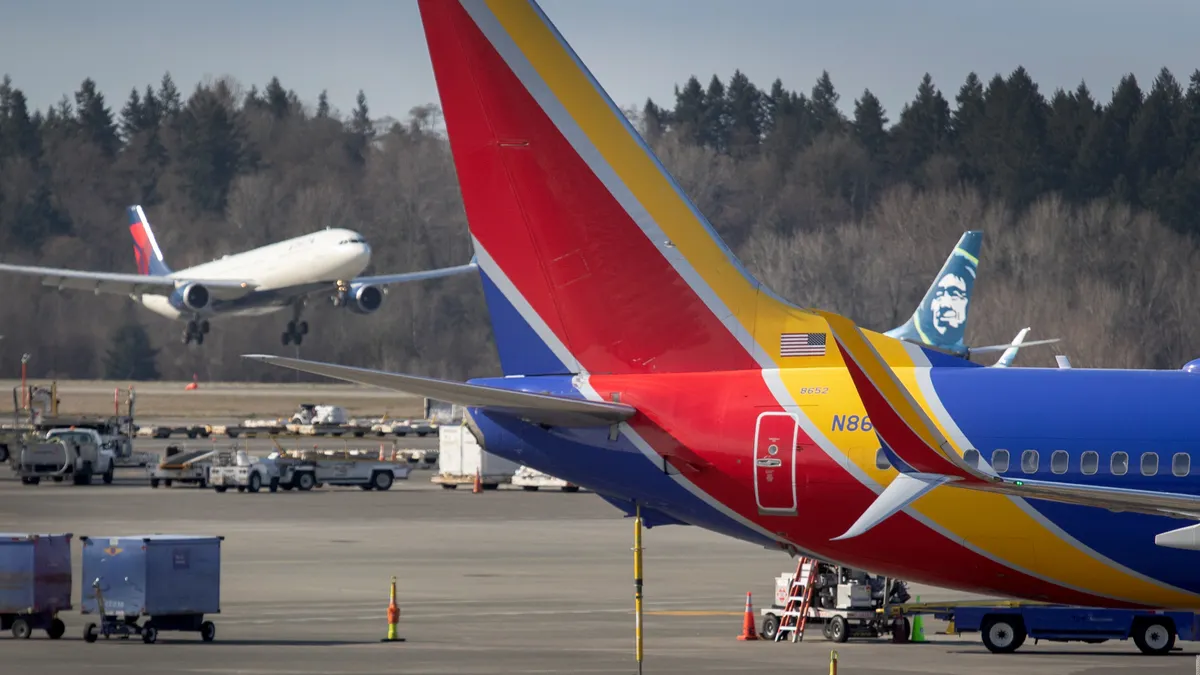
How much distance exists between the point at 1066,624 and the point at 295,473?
40.4 meters

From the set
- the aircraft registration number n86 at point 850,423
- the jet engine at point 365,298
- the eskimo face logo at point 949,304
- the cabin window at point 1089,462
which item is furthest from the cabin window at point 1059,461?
the jet engine at point 365,298

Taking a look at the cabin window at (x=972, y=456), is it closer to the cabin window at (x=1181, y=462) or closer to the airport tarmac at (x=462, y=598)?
the cabin window at (x=1181, y=462)

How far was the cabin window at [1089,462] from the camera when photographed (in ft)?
65.0

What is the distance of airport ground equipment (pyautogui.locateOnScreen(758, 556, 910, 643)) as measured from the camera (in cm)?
2469

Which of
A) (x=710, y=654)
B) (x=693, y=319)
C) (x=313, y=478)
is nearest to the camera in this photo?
(x=693, y=319)

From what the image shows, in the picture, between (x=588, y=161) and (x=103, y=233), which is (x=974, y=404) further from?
(x=103, y=233)

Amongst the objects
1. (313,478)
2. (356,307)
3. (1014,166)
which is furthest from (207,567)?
(1014,166)

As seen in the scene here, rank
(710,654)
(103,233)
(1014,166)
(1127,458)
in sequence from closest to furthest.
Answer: (1127,458), (710,654), (1014,166), (103,233)

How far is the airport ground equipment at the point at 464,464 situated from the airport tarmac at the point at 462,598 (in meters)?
5.76

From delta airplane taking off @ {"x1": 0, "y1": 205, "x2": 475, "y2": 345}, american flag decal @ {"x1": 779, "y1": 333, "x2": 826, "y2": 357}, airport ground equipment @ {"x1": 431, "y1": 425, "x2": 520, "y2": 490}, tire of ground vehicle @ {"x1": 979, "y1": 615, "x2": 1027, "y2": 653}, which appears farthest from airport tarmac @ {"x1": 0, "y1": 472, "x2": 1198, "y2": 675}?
delta airplane taking off @ {"x1": 0, "y1": 205, "x2": 475, "y2": 345}

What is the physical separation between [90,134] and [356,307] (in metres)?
65.1

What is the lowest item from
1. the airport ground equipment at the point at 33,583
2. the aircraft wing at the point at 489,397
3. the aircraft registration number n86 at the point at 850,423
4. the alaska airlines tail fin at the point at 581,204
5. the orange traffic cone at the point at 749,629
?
the orange traffic cone at the point at 749,629

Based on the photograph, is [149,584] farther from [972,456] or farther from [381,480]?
[381,480]

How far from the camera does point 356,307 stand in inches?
3661
